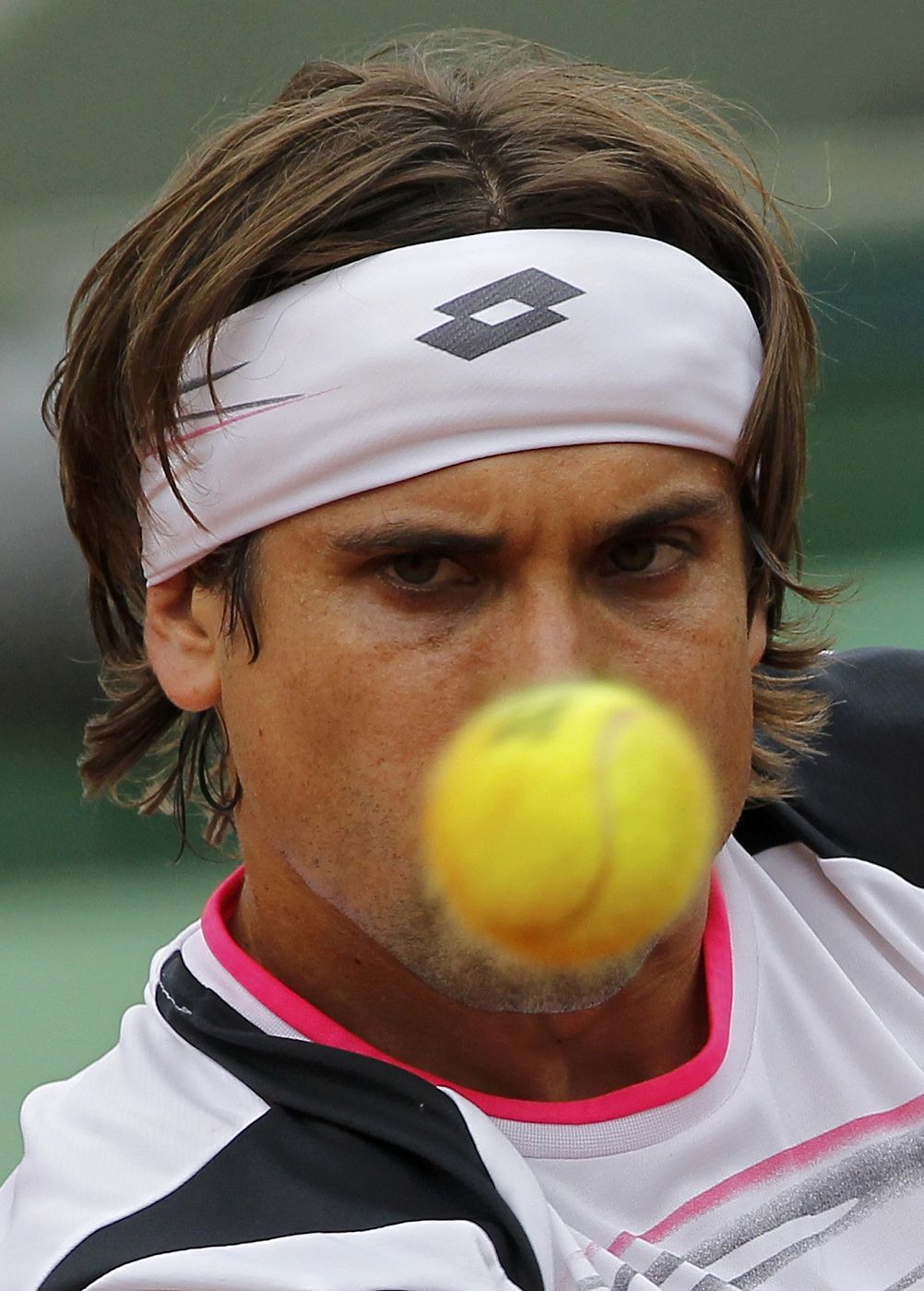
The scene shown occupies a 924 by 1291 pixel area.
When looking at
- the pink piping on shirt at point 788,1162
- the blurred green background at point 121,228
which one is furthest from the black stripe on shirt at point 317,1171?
the blurred green background at point 121,228

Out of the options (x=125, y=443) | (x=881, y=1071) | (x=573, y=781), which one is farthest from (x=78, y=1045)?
(x=573, y=781)

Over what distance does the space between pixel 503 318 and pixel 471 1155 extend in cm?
47

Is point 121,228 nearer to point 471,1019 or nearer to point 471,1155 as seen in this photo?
point 471,1019

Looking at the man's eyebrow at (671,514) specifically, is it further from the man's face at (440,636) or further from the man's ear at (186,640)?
the man's ear at (186,640)

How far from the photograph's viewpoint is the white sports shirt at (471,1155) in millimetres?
964

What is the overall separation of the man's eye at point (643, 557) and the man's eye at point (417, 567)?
0.10m

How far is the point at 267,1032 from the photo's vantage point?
111cm

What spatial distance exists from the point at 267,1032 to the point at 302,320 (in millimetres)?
416

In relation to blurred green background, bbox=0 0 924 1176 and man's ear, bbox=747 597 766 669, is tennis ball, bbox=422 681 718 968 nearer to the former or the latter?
man's ear, bbox=747 597 766 669

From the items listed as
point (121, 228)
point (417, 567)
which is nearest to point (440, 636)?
point (417, 567)

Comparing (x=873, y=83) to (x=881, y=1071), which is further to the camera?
(x=873, y=83)

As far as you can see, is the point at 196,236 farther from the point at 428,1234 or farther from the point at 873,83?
the point at 873,83

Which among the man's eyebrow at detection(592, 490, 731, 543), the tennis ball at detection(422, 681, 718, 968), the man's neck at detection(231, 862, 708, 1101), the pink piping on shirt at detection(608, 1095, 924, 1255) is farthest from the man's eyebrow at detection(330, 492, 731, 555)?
the pink piping on shirt at detection(608, 1095, 924, 1255)

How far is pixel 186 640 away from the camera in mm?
1216
